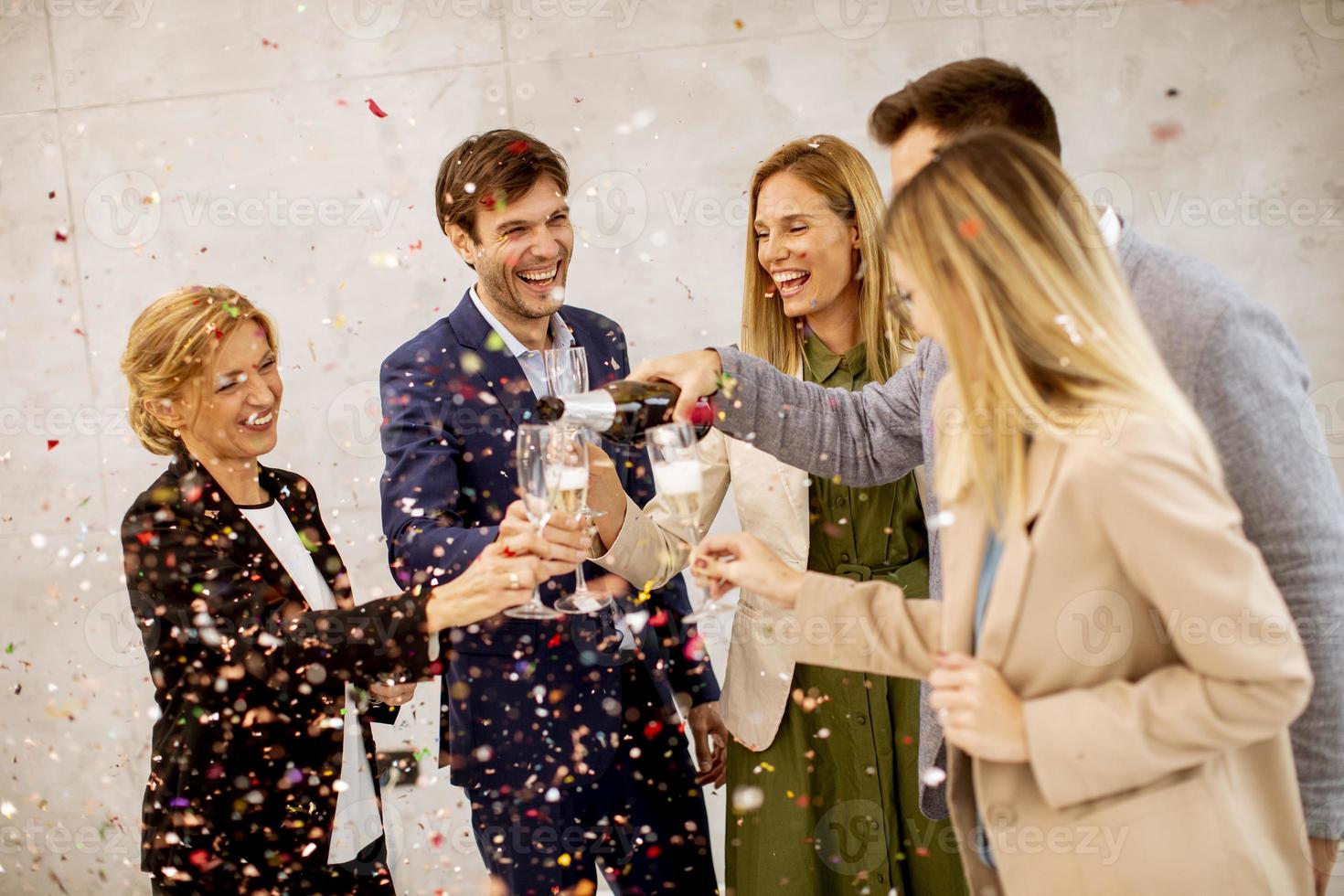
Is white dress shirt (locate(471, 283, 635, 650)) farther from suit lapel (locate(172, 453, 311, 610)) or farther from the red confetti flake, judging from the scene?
the red confetti flake

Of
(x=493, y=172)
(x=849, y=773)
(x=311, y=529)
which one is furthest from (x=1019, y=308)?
(x=311, y=529)

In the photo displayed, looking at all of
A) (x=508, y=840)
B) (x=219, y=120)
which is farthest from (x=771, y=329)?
(x=219, y=120)

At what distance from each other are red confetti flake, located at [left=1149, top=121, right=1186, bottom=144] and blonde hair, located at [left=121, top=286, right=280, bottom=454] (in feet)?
8.66

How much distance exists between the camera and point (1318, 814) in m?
1.47

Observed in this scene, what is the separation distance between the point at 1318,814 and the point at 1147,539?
0.69m

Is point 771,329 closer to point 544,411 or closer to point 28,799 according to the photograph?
point 544,411

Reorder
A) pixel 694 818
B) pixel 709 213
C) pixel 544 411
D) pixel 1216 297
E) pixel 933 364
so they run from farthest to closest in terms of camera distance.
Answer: pixel 709 213 → pixel 694 818 → pixel 933 364 → pixel 544 411 → pixel 1216 297

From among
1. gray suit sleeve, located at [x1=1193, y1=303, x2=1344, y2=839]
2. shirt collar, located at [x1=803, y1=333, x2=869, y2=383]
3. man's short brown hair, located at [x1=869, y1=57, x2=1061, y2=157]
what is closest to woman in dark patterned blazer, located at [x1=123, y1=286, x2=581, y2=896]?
shirt collar, located at [x1=803, y1=333, x2=869, y2=383]

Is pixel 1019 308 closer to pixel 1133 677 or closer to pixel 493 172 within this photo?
pixel 1133 677

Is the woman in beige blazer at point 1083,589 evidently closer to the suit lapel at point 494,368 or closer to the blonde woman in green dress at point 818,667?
the blonde woman in green dress at point 818,667

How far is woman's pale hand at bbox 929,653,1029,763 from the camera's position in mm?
1221

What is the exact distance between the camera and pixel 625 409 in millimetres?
1741

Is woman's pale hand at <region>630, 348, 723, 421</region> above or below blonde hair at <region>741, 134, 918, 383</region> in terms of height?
below

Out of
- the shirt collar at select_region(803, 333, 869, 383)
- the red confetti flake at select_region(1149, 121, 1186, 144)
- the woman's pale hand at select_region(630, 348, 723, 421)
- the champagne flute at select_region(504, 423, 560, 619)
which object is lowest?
the champagne flute at select_region(504, 423, 560, 619)
